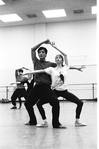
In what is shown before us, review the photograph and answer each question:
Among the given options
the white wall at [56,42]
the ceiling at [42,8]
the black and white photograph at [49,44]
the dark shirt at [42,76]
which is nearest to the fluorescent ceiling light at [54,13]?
the black and white photograph at [49,44]

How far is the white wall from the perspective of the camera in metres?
10.2

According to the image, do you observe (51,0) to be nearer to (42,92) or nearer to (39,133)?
(42,92)

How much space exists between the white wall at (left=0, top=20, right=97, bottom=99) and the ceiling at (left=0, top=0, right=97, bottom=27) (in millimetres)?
590

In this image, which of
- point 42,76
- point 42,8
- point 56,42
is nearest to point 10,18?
point 42,8

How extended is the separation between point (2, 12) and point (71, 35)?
3412 mm

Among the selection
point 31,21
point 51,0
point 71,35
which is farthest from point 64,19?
point 51,0

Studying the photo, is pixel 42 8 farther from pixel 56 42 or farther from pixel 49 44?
pixel 56 42

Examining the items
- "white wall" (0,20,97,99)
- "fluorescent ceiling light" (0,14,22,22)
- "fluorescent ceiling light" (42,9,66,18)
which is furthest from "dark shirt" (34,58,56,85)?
"white wall" (0,20,97,99)

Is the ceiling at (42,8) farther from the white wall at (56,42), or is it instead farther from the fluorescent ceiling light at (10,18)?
the white wall at (56,42)

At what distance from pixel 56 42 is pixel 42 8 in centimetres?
242

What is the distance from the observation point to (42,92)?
3.68 metres

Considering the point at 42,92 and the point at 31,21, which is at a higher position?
the point at 31,21

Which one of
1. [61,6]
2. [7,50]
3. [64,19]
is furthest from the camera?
[7,50]

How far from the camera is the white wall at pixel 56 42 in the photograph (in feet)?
33.6
